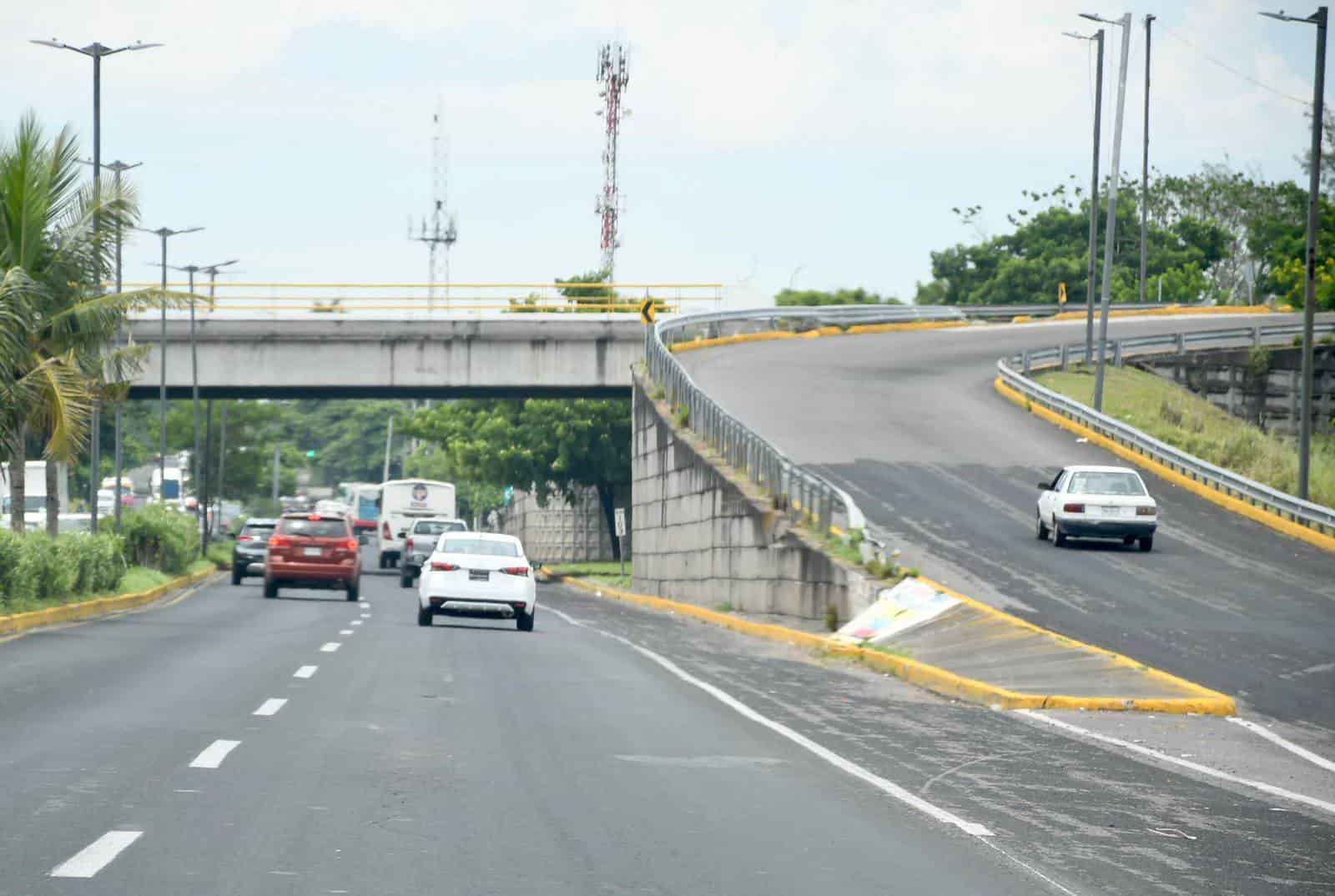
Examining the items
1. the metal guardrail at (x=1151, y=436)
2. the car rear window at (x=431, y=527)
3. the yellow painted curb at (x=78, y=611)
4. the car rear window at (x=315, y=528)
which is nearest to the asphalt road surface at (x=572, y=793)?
the yellow painted curb at (x=78, y=611)

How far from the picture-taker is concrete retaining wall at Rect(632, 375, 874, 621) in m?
29.6

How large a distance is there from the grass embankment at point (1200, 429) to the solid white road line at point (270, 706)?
2850cm

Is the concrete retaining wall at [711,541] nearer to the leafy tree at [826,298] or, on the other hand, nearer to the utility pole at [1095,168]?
the utility pole at [1095,168]

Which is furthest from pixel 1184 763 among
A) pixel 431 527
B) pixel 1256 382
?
pixel 1256 382

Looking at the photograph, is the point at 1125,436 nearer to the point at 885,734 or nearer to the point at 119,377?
the point at 119,377

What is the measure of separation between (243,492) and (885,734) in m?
95.9

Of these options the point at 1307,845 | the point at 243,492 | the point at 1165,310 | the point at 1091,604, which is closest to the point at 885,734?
the point at 1307,845

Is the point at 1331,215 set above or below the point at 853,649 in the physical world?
above

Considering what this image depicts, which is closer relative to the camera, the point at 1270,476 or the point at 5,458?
the point at 5,458

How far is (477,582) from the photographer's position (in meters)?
28.2

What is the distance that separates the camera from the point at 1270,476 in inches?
1585

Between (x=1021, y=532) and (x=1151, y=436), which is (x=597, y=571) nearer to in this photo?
(x=1151, y=436)

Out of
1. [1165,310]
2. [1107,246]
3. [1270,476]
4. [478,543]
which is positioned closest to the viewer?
[478,543]

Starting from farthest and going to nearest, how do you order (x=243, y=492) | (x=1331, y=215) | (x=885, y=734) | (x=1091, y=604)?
(x=243, y=492), (x=1331, y=215), (x=1091, y=604), (x=885, y=734)
